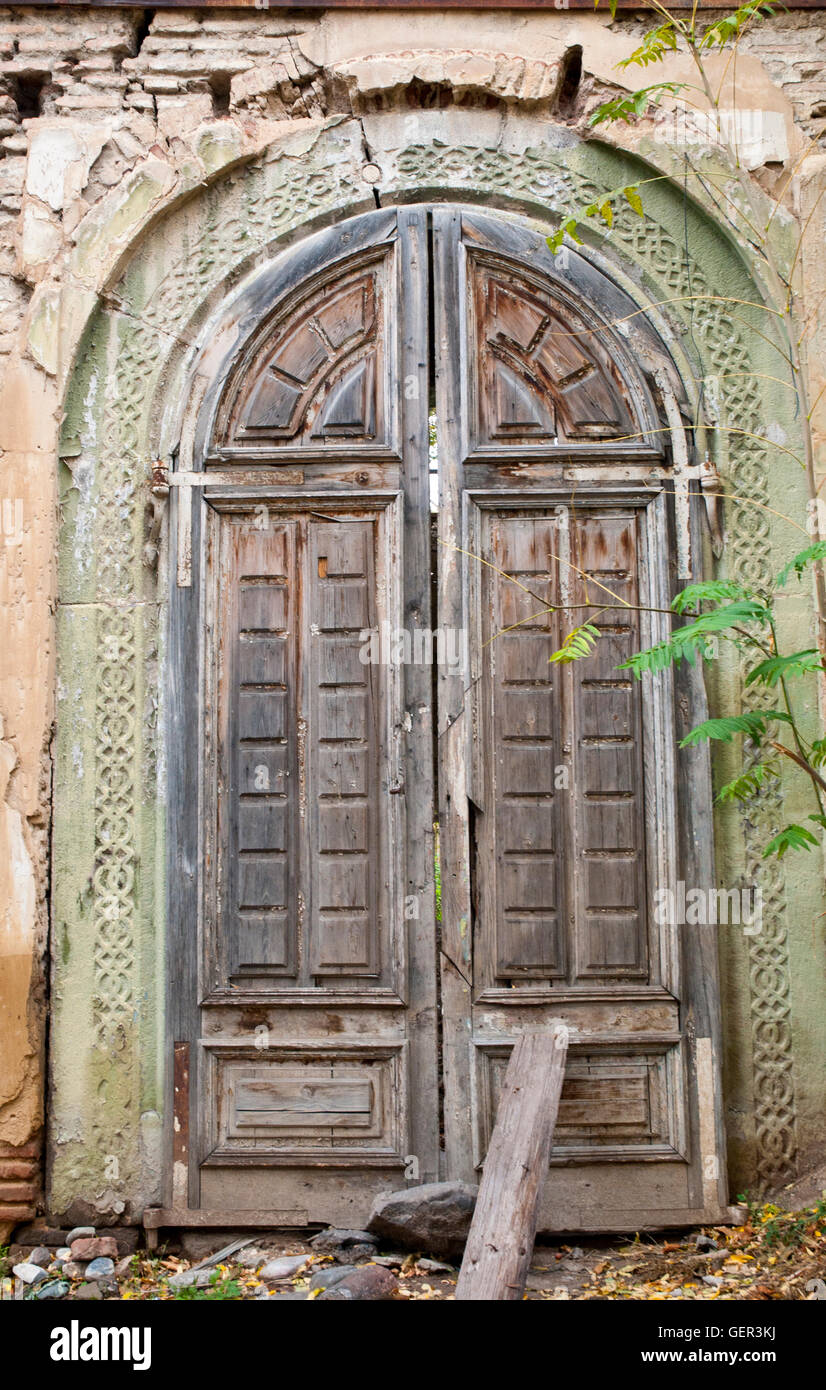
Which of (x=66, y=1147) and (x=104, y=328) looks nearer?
(x=66, y=1147)

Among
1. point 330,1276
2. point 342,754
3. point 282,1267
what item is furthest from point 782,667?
point 282,1267

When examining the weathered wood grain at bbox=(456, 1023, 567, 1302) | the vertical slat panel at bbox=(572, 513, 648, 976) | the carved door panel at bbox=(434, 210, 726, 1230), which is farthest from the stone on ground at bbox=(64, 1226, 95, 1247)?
the vertical slat panel at bbox=(572, 513, 648, 976)

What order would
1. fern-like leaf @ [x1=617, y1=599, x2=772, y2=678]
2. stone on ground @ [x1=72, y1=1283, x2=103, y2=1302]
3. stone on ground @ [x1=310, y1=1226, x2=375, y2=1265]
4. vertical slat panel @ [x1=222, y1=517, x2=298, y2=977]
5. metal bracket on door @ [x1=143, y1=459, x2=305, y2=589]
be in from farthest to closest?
1. metal bracket on door @ [x1=143, y1=459, x2=305, y2=589]
2. vertical slat panel @ [x1=222, y1=517, x2=298, y2=977]
3. stone on ground @ [x1=310, y1=1226, x2=375, y2=1265]
4. stone on ground @ [x1=72, y1=1283, x2=103, y2=1302]
5. fern-like leaf @ [x1=617, y1=599, x2=772, y2=678]

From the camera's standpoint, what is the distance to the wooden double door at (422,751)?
151 inches

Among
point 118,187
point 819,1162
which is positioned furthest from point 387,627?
point 819,1162

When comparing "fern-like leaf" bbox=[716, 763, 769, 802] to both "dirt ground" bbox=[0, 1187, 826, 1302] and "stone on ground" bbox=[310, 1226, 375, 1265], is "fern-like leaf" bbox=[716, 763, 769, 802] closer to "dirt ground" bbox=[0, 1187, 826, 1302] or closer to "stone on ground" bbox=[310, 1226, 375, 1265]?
"dirt ground" bbox=[0, 1187, 826, 1302]

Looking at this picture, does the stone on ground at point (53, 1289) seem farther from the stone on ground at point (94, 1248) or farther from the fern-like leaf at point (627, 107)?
the fern-like leaf at point (627, 107)

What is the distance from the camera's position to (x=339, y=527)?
13.5 ft

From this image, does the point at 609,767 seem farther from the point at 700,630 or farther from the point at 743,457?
the point at 743,457

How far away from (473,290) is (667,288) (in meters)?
0.76

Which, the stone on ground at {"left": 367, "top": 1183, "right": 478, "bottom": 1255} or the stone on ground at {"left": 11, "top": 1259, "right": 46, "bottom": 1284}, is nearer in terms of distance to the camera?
the stone on ground at {"left": 367, "top": 1183, "right": 478, "bottom": 1255}

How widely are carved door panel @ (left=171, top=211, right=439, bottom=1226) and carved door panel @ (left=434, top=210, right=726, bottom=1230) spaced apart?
0.15m

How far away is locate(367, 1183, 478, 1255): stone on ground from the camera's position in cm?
345

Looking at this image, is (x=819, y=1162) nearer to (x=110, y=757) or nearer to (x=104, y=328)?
(x=110, y=757)
